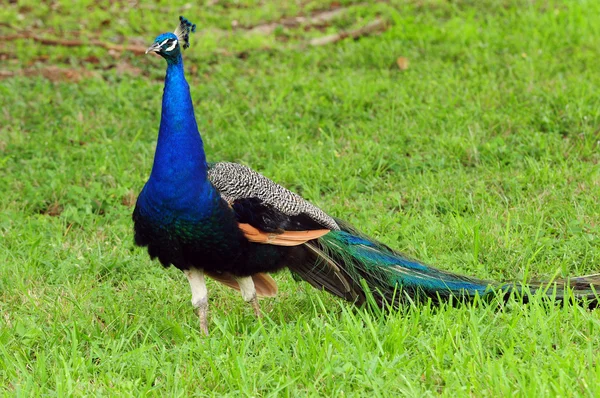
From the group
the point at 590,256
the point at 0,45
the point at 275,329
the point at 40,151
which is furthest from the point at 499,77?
the point at 0,45

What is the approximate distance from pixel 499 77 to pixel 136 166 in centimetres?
297

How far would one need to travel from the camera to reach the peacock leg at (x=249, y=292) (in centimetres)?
421

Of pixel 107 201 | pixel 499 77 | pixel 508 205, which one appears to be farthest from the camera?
pixel 499 77

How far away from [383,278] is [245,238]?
0.67 m

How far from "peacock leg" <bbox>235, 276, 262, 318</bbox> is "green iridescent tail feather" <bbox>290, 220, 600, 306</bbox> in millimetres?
214

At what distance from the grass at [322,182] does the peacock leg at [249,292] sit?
7 cm

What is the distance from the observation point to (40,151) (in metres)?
6.29

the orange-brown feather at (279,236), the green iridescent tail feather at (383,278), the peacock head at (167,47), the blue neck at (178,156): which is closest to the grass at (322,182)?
the green iridescent tail feather at (383,278)

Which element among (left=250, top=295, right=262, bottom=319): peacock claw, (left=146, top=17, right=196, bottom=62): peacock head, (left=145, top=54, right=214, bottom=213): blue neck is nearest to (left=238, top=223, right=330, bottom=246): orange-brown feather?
(left=145, top=54, right=214, bottom=213): blue neck

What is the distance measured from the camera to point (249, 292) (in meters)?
4.24

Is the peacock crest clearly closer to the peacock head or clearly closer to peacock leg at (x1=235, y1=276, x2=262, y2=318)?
the peacock head

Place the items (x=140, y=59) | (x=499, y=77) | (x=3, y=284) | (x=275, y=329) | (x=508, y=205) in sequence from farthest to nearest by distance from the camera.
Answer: (x=140, y=59), (x=499, y=77), (x=508, y=205), (x=3, y=284), (x=275, y=329)

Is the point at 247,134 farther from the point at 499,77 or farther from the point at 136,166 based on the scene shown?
the point at 499,77

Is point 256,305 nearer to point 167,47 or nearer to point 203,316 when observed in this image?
point 203,316
